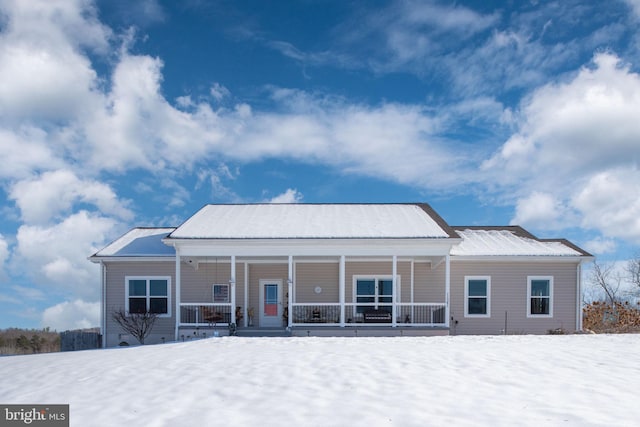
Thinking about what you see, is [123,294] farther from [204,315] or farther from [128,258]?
[204,315]

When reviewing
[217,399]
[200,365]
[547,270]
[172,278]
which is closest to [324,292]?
[172,278]

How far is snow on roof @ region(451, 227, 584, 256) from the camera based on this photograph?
18062 mm

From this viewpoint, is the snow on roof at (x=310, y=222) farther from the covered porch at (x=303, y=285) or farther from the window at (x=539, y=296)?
the window at (x=539, y=296)

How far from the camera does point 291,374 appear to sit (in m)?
8.12

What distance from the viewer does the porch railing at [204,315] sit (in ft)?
53.7

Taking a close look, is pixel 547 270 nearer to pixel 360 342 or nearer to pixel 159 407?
pixel 360 342

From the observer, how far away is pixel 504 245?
19141 mm

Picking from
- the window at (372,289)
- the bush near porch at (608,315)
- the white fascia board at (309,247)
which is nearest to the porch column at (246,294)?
the white fascia board at (309,247)

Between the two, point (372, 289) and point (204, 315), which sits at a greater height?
point (372, 289)

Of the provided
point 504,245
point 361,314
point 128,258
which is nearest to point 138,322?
point 128,258

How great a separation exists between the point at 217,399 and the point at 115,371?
9.88 ft

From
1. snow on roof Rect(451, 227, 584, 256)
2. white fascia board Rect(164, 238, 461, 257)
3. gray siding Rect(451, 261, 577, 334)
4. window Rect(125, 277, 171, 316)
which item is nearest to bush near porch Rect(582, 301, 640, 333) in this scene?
gray siding Rect(451, 261, 577, 334)

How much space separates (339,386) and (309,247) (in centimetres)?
871

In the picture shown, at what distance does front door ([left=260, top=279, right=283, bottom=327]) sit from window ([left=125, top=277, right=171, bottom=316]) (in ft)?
11.7
